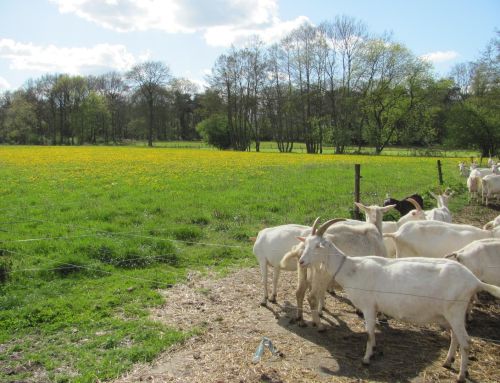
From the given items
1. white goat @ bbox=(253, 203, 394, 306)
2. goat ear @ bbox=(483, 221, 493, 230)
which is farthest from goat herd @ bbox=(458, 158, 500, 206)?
white goat @ bbox=(253, 203, 394, 306)

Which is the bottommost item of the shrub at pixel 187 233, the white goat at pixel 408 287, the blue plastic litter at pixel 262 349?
the blue plastic litter at pixel 262 349

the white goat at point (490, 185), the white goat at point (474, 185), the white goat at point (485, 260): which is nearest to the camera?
the white goat at point (485, 260)

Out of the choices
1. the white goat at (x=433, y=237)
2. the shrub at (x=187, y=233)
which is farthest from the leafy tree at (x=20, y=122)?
the white goat at (x=433, y=237)

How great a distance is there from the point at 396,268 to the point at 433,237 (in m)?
3.11

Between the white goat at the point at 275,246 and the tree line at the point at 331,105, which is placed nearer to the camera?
the white goat at the point at 275,246

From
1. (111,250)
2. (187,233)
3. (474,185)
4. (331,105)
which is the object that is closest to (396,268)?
(111,250)

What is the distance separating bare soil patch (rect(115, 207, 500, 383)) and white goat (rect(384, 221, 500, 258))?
111cm

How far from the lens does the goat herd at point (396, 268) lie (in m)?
5.54

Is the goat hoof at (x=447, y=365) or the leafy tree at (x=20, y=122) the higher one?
the leafy tree at (x=20, y=122)

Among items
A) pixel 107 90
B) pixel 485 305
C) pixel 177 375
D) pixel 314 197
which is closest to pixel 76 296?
pixel 177 375

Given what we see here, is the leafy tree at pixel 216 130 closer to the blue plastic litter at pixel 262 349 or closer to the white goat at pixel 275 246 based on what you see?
the white goat at pixel 275 246

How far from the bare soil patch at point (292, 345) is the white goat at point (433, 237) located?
1.11 meters

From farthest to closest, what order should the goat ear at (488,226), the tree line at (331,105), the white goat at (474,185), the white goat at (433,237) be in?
1. the tree line at (331,105)
2. the white goat at (474,185)
3. the goat ear at (488,226)
4. the white goat at (433,237)

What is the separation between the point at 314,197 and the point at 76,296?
11.4m
